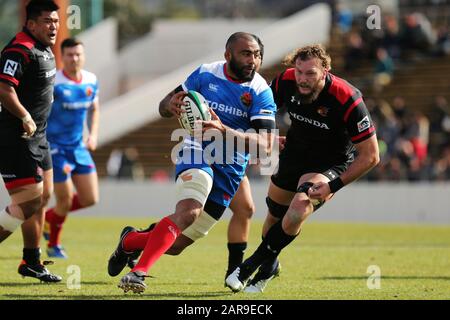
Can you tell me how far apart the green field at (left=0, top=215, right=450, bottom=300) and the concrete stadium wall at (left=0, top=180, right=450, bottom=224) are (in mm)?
2989

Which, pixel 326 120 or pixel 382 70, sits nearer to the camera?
pixel 326 120

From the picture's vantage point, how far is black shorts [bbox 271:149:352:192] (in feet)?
30.2

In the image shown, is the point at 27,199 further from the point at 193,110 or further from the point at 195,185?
the point at 193,110

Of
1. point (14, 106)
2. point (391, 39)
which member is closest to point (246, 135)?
point (14, 106)

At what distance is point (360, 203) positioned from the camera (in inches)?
850

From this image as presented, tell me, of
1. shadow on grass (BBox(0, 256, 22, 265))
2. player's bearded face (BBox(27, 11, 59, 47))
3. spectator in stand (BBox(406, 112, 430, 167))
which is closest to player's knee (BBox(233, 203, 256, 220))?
player's bearded face (BBox(27, 11, 59, 47))

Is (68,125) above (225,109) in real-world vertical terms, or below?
below

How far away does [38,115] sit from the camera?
30.8ft

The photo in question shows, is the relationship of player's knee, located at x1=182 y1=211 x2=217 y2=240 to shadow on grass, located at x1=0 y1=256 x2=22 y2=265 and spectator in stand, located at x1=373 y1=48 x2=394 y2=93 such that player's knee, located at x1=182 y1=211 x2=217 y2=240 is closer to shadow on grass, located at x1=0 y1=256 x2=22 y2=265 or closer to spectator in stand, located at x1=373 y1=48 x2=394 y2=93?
shadow on grass, located at x1=0 y1=256 x2=22 y2=265

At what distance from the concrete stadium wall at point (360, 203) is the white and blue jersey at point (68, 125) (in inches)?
323

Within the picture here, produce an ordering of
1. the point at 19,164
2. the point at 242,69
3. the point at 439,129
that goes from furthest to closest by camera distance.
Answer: the point at 439,129 → the point at 19,164 → the point at 242,69

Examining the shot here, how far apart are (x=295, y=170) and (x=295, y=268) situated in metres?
2.35

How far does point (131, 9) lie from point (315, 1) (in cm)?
961

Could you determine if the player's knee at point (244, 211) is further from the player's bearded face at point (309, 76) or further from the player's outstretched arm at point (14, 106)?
the player's outstretched arm at point (14, 106)
